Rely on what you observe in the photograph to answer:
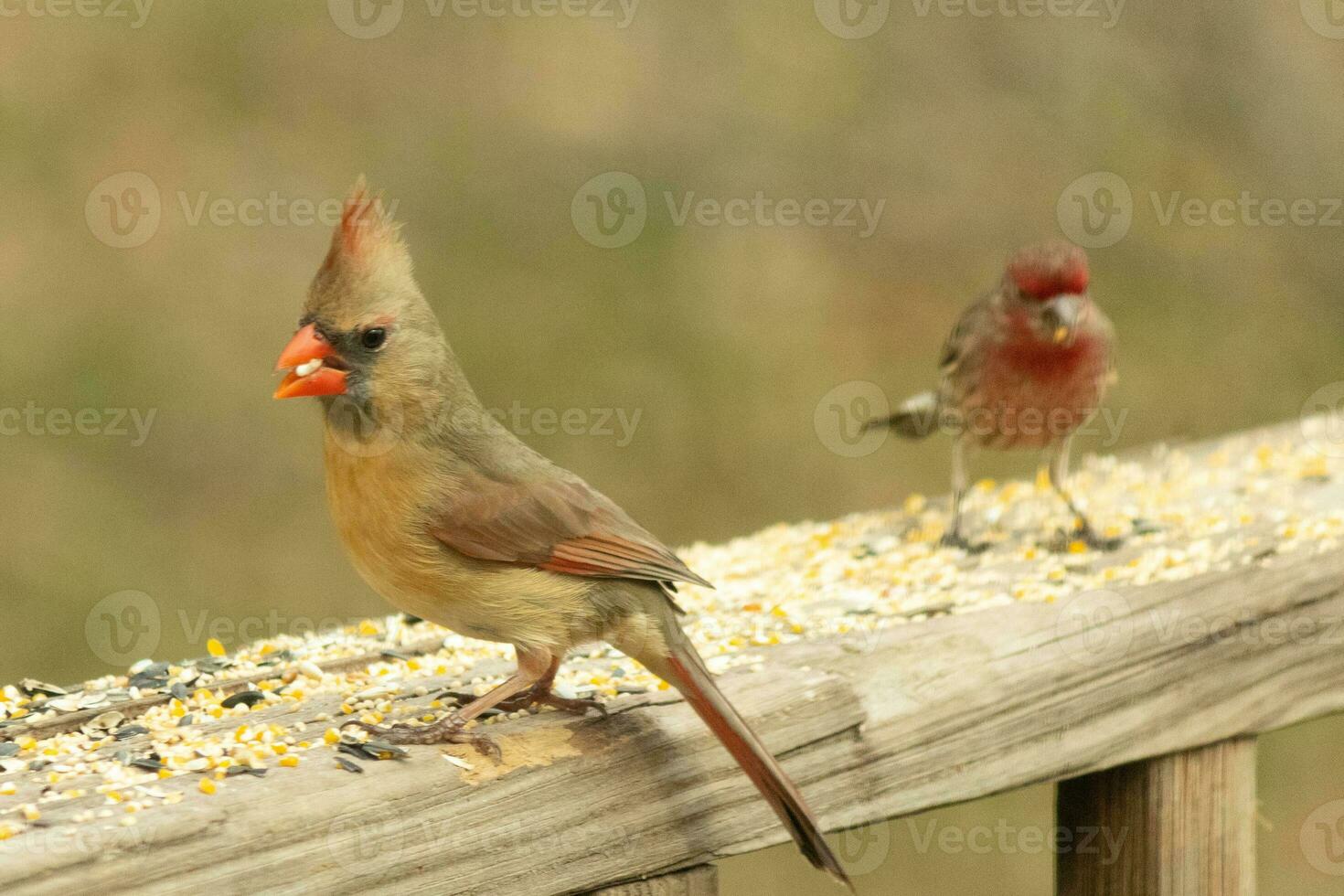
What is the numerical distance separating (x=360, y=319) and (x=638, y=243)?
5.07 m

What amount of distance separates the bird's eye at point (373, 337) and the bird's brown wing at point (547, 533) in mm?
258

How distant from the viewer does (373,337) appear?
99.0 inches

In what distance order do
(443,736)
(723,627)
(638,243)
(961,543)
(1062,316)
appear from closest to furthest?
(443,736)
(723,627)
(961,543)
(1062,316)
(638,243)

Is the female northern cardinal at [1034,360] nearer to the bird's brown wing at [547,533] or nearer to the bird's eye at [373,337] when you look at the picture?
the bird's brown wing at [547,533]

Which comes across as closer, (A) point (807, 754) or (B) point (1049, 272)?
(A) point (807, 754)

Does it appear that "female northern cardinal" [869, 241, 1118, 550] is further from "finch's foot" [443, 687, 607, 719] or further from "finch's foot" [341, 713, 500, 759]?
"finch's foot" [341, 713, 500, 759]

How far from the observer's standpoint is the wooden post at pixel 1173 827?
3.00m

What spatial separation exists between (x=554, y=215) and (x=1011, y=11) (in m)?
2.43

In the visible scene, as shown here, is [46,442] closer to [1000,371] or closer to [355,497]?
[1000,371]

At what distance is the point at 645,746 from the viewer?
242 centimetres
